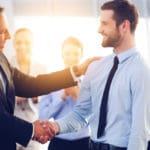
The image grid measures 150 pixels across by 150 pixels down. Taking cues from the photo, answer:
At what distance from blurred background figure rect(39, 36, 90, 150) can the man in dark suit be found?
132 millimetres

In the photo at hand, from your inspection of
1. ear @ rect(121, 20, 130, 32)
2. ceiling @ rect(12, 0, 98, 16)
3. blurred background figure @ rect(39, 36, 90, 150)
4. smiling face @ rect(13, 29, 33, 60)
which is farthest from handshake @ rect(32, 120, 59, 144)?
ceiling @ rect(12, 0, 98, 16)

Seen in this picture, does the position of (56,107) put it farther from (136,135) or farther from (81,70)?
(136,135)

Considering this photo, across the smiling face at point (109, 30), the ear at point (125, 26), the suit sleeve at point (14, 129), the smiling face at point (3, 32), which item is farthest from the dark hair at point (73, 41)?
the suit sleeve at point (14, 129)

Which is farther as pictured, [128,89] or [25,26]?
[25,26]

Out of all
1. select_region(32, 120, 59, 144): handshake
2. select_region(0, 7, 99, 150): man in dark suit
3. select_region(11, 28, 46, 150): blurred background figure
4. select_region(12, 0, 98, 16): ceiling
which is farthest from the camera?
select_region(12, 0, 98, 16): ceiling

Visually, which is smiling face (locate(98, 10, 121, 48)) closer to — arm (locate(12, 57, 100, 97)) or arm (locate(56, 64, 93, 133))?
arm (locate(56, 64, 93, 133))

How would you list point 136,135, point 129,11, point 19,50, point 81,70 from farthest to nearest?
point 19,50, point 81,70, point 129,11, point 136,135

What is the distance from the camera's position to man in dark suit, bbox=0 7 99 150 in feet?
7.19

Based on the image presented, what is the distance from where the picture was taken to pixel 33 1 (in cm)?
288

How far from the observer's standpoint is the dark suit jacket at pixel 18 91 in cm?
218

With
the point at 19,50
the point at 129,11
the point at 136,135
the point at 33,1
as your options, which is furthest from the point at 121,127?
the point at 33,1

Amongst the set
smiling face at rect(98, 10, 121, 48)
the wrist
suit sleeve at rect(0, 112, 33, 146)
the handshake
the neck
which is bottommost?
the handshake

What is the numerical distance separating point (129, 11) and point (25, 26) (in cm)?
91

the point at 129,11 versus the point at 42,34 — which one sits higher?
the point at 129,11
